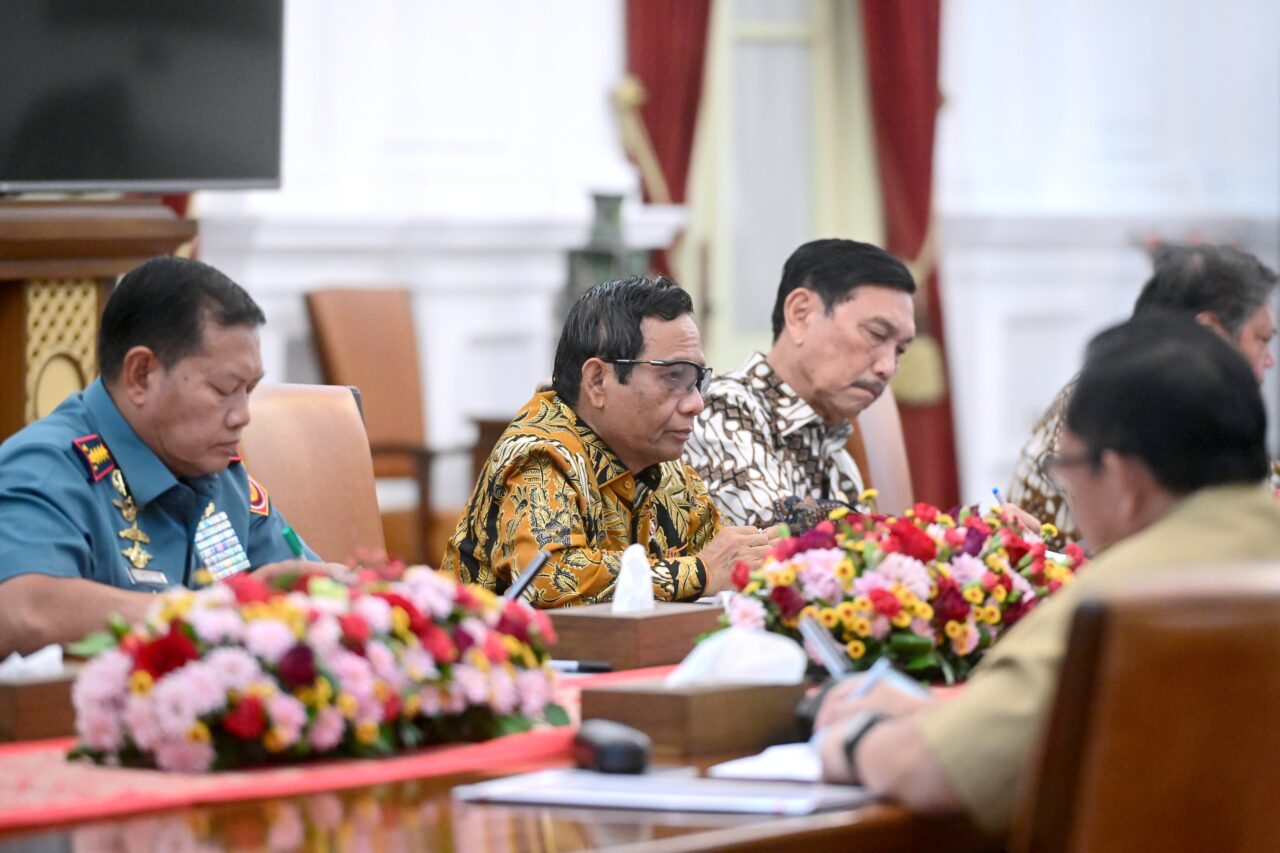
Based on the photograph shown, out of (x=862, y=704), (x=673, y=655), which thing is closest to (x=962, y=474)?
(x=673, y=655)

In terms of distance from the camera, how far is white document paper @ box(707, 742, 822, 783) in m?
1.84

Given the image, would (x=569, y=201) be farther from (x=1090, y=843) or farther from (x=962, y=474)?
(x=1090, y=843)

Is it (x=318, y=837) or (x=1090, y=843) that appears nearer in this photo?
(x=1090, y=843)

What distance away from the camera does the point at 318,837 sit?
1.63 meters

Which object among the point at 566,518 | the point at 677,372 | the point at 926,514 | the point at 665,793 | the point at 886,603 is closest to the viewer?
Answer: the point at 665,793

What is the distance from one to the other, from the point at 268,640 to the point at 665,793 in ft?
1.24

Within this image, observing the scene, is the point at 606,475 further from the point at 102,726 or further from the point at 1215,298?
the point at 1215,298

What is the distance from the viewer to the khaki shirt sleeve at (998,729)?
1.67 m

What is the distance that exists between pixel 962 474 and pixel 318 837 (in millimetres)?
6964

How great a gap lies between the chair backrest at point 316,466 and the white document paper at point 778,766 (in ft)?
4.92

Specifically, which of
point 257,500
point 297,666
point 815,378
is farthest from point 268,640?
point 815,378

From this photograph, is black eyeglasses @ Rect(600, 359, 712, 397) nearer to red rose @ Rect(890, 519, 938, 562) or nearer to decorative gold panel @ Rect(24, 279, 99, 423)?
red rose @ Rect(890, 519, 938, 562)

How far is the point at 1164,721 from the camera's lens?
4.96ft

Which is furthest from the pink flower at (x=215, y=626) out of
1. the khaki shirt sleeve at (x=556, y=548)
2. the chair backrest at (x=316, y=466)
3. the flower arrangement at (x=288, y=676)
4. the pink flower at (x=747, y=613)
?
the chair backrest at (x=316, y=466)
